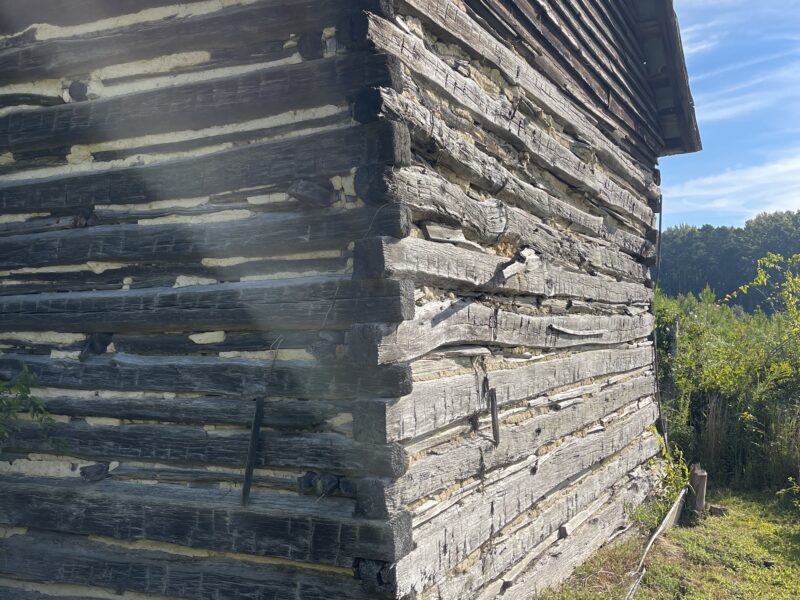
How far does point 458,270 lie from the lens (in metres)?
3.69

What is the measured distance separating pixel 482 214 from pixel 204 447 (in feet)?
6.40

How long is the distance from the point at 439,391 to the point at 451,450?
1.14ft

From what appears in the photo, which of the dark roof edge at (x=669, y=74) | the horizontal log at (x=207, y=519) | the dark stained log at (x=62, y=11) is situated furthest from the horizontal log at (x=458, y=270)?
the dark roof edge at (x=669, y=74)

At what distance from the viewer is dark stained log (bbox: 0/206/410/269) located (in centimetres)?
319

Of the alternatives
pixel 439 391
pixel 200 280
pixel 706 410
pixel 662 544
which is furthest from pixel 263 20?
pixel 706 410

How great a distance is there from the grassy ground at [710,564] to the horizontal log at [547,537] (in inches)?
9.2

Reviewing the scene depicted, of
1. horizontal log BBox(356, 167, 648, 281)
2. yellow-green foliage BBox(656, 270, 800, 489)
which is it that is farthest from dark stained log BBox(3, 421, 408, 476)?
yellow-green foliage BBox(656, 270, 800, 489)

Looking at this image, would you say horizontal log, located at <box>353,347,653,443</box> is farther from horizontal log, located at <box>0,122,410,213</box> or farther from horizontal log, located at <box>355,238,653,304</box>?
horizontal log, located at <box>0,122,410,213</box>

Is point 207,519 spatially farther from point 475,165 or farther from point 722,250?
point 722,250

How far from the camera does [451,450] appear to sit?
3621 millimetres

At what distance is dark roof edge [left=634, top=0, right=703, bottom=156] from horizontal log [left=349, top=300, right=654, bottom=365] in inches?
148

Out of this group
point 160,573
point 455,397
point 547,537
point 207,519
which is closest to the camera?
point 207,519

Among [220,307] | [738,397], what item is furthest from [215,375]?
[738,397]

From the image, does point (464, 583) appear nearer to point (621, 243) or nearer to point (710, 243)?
point (621, 243)
